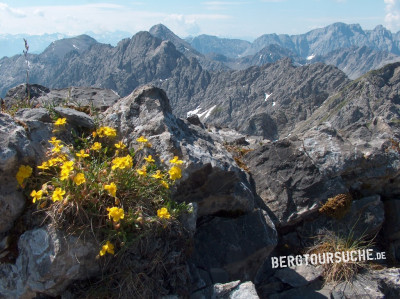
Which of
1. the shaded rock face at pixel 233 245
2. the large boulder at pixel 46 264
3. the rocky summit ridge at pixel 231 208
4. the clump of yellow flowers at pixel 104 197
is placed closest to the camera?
the large boulder at pixel 46 264

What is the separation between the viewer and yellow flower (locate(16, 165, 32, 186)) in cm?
516

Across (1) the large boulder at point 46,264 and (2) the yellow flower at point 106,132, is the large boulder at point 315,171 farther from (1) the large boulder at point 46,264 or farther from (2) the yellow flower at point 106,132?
(1) the large boulder at point 46,264

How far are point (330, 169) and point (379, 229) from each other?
202 centimetres

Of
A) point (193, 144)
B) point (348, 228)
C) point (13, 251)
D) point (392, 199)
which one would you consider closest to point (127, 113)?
point (193, 144)

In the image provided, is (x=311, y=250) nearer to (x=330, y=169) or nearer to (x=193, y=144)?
(x=330, y=169)

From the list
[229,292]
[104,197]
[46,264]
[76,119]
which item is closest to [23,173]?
[104,197]

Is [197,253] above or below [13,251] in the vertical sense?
below

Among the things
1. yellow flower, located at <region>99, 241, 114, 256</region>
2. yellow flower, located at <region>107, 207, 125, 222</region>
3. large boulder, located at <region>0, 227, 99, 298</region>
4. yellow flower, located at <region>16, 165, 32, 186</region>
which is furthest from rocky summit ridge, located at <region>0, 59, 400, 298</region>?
yellow flower, located at <region>107, 207, 125, 222</region>

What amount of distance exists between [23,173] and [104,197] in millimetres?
1288

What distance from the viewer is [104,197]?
5.29m

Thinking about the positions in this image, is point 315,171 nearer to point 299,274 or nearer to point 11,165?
point 299,274

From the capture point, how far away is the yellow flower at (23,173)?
5162 mm

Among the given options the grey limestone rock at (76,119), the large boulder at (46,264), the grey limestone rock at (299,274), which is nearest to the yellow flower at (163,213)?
the large boulder at (46,264)

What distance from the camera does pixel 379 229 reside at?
872cm
